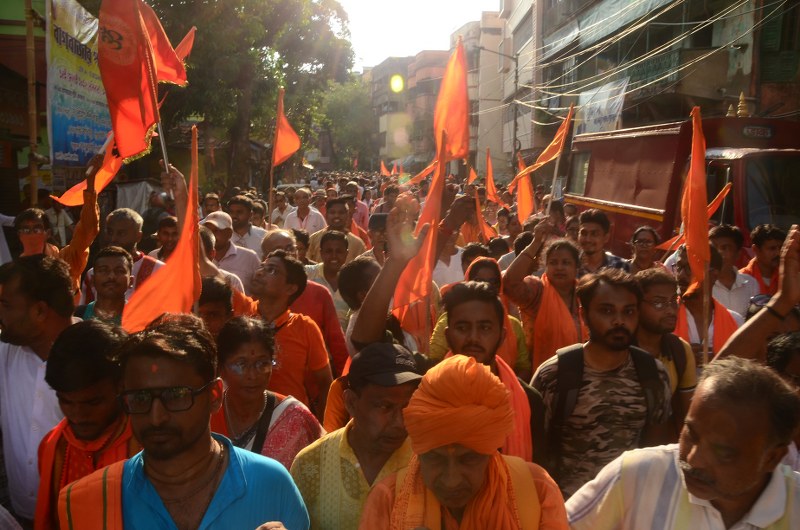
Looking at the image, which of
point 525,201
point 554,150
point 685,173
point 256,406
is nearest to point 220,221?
point 256,406

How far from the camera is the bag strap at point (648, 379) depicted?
9.78ft

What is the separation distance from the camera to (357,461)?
2.46 meters

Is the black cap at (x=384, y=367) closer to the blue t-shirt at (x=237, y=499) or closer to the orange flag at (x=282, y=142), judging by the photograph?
the blue t-shirt at (x=237, y=499)

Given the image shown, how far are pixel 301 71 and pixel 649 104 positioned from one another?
1309 centimetres

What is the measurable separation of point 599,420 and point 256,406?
135 centimetres

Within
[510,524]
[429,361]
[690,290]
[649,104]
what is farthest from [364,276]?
[649,104]

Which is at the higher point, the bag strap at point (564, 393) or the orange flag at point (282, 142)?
the orange flag at point (282, 142)

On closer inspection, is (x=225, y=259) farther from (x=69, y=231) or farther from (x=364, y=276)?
(x=69, y=231)

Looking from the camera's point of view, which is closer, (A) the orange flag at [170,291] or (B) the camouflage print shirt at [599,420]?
(B) the camouflage print shirt at [599,420]

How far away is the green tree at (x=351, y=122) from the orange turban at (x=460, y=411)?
74.4m

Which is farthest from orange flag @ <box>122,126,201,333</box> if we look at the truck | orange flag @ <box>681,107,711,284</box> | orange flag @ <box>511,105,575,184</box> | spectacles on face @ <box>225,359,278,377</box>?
the truck

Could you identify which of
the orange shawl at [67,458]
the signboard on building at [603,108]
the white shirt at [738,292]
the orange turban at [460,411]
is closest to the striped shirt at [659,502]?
the orange turban at [460,411]

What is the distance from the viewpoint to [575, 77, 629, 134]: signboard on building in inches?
785

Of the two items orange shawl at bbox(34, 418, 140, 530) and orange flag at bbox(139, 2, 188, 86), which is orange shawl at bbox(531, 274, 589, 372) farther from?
A: orange flag at bbox(139, 2, 188, 86)
